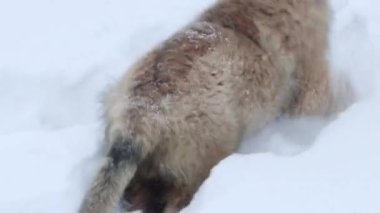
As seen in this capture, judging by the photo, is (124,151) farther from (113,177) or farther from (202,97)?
(202,97)

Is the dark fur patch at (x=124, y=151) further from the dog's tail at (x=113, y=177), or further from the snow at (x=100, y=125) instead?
the snow at (x=100, y=125)

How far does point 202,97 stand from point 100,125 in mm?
693

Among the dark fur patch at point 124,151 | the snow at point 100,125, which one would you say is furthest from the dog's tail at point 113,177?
the snow at point 100,125

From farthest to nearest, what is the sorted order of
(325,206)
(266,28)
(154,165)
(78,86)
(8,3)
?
(8,3), (78,86), (266,28), (154,165), (325,206)

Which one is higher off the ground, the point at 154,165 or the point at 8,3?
the point at 154,165

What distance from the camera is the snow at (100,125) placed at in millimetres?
3867

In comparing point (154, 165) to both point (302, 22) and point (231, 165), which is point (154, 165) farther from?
point (302, 22)

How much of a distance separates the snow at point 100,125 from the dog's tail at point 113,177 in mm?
312

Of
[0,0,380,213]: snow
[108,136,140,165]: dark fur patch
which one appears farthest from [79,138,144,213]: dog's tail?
[0,0,380,213]: snow

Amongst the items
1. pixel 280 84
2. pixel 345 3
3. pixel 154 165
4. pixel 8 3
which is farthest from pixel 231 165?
pixel 8 3

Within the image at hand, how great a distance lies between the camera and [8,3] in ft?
21.6

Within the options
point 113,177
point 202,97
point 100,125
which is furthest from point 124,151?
→ point 100,125

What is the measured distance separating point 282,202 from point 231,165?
48 cm

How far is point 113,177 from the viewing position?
3.93 meters
